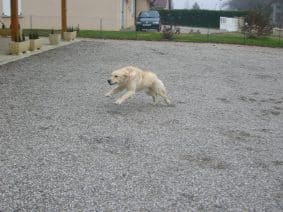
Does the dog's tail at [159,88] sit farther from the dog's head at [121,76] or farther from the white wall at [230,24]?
the white wall at [230,24]

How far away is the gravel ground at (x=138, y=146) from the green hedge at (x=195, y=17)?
44.6 m

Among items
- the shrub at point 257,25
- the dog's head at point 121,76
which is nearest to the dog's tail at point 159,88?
the dog's head at point 121,76

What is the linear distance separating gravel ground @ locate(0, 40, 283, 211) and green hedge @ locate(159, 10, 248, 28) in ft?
146

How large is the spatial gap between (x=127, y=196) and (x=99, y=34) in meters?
24.9

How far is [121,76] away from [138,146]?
232 centimetres

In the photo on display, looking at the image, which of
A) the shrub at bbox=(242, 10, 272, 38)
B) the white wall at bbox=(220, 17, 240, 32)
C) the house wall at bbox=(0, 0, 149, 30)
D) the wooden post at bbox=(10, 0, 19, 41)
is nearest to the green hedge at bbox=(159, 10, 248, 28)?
the white wall at bbox=(220, 17, 240, 32)

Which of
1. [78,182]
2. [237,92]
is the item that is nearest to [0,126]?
[78,182]

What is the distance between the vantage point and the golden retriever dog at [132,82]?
8.91 m

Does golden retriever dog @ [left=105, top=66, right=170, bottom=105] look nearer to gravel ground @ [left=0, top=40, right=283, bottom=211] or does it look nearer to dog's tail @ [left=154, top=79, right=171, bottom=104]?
dog's tail @ [left=154, top=79, right=171, bottom=104]

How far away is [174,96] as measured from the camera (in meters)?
11.1

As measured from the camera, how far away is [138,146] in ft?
22.4

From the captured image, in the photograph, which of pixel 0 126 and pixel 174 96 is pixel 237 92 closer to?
pixel 174 96

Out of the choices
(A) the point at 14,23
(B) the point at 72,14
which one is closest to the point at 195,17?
(B) the point at 72,14

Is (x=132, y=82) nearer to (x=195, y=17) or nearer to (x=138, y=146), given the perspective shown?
(x=138, y=146)
